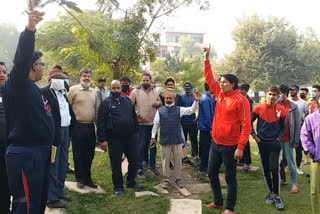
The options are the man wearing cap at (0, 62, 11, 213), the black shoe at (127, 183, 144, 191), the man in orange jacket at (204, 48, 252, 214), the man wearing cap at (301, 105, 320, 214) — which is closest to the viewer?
the man wearing cap at (0, 62, 11, 213)

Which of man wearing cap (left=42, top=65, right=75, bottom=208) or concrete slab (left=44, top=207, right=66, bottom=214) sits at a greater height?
man wearing cap (left=42, top=65, right=75, bottom=208)

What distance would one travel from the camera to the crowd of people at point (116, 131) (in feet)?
8.04

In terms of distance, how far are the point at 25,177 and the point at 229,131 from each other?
2700 millimetres

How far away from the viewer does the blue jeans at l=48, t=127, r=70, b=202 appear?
158 inches

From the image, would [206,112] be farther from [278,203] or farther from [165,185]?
[278,203]

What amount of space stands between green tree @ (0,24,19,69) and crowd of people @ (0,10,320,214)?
1671 inches

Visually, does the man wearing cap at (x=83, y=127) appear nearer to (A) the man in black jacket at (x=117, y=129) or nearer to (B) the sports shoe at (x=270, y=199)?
(A) the man in black jacket at (x=117, y=129)

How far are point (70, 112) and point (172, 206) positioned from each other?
223 centimetres

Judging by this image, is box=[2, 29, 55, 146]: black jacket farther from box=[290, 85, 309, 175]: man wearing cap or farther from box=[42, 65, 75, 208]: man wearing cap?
box=[290, 85, 309, 175]: man wearing cap

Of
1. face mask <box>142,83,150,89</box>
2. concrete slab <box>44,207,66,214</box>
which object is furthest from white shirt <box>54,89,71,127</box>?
face mask <box>142,83,150,89</box>

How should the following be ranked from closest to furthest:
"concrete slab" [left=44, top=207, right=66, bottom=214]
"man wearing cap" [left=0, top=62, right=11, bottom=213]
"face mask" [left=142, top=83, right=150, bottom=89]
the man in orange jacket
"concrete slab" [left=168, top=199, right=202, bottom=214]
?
"man wearing cap" [left=0, top=62, right=11, bottom=213] → "concrete slab" [left=44, top=207, right=66, bottom=214] → the man in orange jacket → "concrete slab" [left=168, top=199, right=202, bottom=214] → "face mask" [left=142, top=83, right=150, bottom=89]

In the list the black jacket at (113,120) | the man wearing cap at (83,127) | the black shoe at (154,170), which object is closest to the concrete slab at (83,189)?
the man wearing cap at (83,127)

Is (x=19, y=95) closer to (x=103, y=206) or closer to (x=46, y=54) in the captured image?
(x=103, y=206)

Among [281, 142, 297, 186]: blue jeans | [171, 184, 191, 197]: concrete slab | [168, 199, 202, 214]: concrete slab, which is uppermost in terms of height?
[281, 142, 297, 186]: blue jeans
